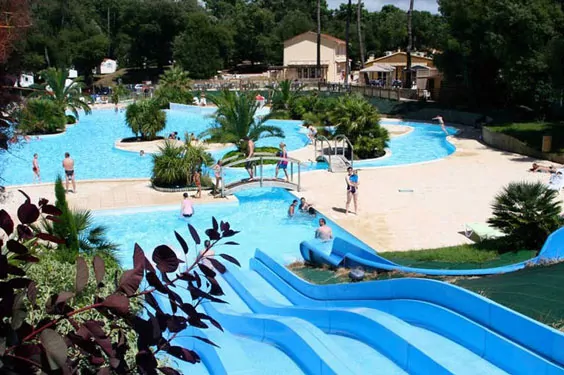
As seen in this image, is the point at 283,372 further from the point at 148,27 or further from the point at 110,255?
the point at 148,27

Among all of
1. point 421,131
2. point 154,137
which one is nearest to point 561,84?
point 421,131

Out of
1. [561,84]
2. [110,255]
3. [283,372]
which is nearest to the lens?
[283,372]

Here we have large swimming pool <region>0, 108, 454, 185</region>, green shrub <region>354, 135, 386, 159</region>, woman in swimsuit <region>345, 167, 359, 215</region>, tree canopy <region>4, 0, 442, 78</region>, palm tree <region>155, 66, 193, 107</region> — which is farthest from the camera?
tree canopy <region>4, 0, 442, 78</region>

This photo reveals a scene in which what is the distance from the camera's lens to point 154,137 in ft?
104

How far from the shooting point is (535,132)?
2702 centimetres

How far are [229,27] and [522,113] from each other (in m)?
50.9

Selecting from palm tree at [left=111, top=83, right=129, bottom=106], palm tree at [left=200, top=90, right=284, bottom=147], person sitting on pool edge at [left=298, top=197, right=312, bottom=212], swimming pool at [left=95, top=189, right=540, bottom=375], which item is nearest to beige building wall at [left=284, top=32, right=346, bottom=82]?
palm tree at [left=111, top=83, right=129, bottom=106]

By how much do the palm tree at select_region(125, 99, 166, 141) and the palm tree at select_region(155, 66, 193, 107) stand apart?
14375 millimetres

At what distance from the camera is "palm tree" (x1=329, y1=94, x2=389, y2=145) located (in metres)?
25.0

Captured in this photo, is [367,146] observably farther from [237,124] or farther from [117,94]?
[117,94]

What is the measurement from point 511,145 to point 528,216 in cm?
1655

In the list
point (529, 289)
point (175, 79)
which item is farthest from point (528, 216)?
point (175, 79)

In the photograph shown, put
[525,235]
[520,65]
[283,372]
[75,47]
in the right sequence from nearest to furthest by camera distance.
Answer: [283,372] < [525,235] < [520,65] < [75,47]

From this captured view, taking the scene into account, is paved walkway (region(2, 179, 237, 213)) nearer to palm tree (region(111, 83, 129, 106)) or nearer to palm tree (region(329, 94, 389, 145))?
palm tree (region(329, 94, 389, 145))
